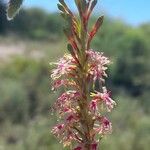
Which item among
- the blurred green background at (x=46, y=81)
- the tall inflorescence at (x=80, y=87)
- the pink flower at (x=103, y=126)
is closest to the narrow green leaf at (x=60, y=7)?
the tall inflorescence at (x=80, y=87)

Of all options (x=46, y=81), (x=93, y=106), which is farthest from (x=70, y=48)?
(x=46, y=81)

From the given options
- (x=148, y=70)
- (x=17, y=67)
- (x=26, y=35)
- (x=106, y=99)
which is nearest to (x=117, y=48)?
(x=148, y=70)

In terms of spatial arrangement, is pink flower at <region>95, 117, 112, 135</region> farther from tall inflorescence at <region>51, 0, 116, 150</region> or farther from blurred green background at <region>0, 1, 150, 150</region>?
blurred green background at <region>0, 1, 150, 150</region>

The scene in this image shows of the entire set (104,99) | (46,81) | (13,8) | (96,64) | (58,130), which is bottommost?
(58,130)

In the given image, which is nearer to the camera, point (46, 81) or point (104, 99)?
point (104, 99)

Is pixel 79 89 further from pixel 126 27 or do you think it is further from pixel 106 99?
pixel 126 27

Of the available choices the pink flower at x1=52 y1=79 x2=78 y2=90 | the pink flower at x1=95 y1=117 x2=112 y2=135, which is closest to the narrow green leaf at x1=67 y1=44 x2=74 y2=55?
the pink flower at x1=52 y1=79 x2=78 y2=90

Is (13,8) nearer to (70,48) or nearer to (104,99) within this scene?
(70,48)
